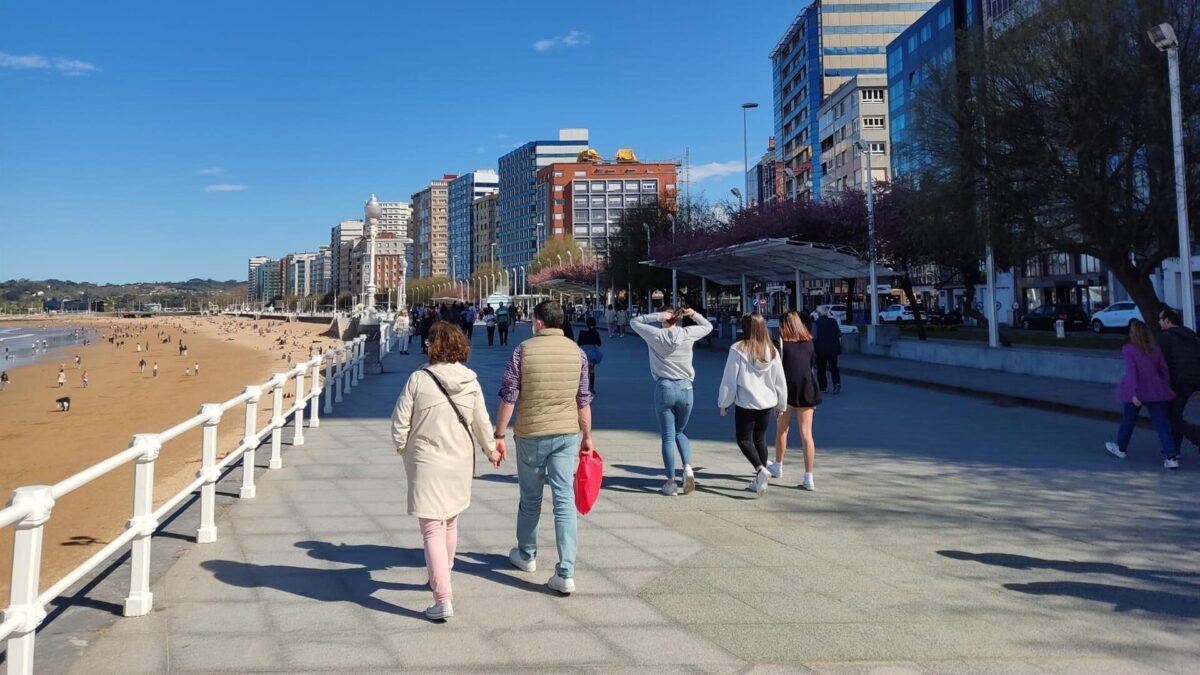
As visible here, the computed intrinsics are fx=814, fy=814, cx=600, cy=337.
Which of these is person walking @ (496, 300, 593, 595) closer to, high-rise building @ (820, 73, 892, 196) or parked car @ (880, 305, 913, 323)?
parked car @ (880, 305, 913, 323)

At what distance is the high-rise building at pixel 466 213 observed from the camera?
175 metres

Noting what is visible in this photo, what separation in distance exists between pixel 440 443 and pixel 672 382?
299cm

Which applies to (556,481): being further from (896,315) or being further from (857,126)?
(857,126)

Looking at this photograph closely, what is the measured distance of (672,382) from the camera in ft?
21.9

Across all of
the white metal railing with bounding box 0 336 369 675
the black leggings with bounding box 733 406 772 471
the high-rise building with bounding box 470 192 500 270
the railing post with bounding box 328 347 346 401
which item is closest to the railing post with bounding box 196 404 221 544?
the white metal railing with bounding box 0 336 369 675

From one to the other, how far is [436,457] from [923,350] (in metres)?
21.0

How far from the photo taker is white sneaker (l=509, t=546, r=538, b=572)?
4754 millimetres

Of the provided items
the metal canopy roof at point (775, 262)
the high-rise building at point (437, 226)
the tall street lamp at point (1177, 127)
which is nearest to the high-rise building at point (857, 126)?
the metal canopy roof at point (775, 262)

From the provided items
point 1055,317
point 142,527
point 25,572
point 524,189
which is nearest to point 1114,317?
point 1055,317

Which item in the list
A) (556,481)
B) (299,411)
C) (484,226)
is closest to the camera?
(556,481)

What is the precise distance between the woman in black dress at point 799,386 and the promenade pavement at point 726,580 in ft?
1.07

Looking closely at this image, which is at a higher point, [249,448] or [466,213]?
[466,213]

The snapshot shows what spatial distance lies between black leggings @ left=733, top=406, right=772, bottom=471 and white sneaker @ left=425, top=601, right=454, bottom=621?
3.42 m

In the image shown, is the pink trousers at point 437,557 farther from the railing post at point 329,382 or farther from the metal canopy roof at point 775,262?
the metal canopy roof at point 775,262
